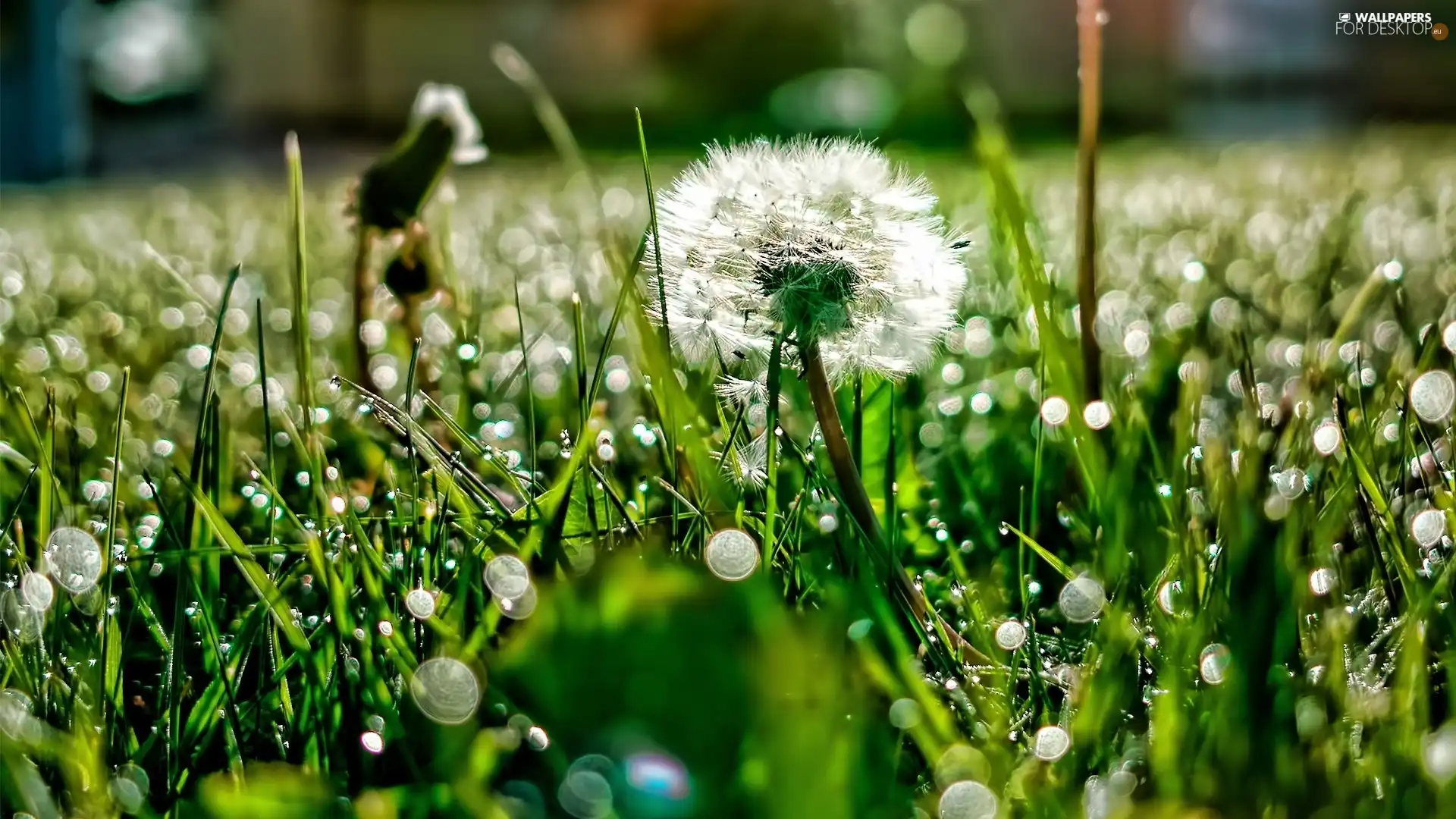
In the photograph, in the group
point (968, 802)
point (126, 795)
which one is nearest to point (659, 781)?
point (968, 802)

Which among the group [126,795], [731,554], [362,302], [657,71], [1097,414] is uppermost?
[657,71]

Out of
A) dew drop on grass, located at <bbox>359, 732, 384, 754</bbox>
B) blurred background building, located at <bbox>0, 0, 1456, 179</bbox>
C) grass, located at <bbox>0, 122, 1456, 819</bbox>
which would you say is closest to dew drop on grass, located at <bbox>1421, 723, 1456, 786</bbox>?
grass, located at <bbox>0, 122, 1456, 819</bbox>

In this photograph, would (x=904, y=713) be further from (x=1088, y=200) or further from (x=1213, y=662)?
(x=1088, y=200)

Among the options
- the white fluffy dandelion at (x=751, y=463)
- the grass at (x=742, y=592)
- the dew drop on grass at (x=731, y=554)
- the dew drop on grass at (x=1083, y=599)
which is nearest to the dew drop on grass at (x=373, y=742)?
the grass at (x=742, y=592)

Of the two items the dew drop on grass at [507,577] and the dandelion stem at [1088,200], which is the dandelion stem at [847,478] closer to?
the dew drop on grass at [507,577]

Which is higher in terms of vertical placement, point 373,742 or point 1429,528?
point 1429,528

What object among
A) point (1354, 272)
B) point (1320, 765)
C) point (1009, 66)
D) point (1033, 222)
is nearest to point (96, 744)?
point (1320, 765)
